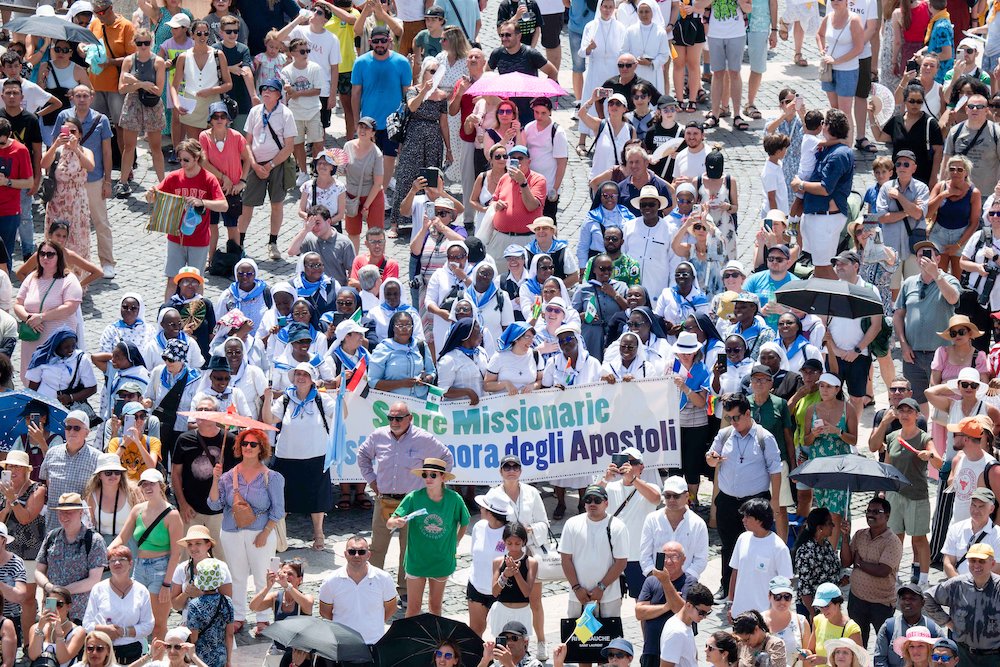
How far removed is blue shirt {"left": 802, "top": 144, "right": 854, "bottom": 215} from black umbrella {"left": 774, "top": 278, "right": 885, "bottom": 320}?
271cm

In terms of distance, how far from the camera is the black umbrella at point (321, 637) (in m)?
13.9

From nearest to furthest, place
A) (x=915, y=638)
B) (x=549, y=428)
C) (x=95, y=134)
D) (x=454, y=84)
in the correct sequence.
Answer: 1. (x=915, y=638)
2. (x=549, y=428)
3. (x=95, y=134)
4. (x=454, y=84)

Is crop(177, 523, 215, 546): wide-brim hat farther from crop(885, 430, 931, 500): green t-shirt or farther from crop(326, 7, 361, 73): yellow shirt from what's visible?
crop(326, 7, 361, 73): yellow shirt

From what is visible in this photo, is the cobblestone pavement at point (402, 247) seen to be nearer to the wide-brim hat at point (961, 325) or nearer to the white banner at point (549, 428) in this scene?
the white banner at point (549, 428)

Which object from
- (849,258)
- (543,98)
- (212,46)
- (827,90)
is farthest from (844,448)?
(212,46)

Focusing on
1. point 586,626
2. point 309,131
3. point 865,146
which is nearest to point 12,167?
point 309,131

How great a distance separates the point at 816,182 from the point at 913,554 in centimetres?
485

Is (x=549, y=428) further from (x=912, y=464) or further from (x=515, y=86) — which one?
(x=515, y=86)

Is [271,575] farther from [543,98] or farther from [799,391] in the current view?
[543,98]

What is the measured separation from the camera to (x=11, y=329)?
1852cm

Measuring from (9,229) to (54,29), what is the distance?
2.50 meters

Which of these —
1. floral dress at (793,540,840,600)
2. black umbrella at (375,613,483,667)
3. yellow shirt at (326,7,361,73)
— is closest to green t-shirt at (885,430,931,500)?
floral dress at (793,540,840,600)

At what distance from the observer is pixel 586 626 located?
15023mm

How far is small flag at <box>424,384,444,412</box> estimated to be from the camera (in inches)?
704
